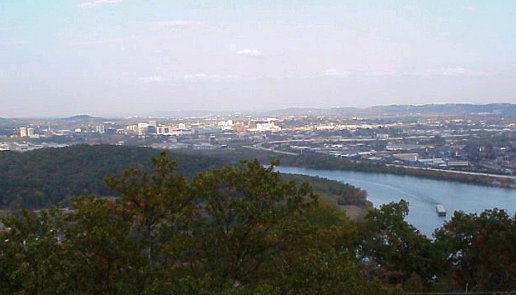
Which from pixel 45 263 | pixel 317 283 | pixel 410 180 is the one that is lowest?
pixel 410 180

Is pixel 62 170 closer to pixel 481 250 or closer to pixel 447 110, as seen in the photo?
pixel 481 250

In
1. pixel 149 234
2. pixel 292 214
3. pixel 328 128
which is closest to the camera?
pixel 149 234

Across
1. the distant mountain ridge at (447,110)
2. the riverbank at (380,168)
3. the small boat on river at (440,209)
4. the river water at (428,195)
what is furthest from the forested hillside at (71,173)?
the distant mountain ridge at (447,110)

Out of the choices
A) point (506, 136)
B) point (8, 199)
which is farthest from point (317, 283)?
point (506, 136)

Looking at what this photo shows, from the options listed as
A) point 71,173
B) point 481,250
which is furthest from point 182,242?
point 71,173

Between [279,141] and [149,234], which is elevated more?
[149,234]

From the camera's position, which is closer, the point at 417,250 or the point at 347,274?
the point at 347,274

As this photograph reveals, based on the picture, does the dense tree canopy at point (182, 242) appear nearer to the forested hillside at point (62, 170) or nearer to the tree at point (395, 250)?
the tree at point (395, 250)

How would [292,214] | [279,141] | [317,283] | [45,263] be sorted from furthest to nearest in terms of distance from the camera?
[279,141] < [292,214] < [317,283] < [45,263]

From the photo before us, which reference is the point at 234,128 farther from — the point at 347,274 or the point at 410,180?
the point at 347,274
